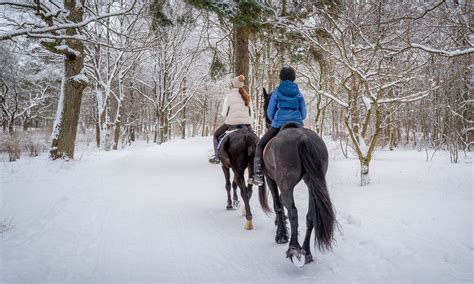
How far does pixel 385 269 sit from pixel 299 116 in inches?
89.7

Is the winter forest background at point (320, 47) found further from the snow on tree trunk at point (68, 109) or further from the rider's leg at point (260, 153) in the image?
the rider's leg at point (260, 153)

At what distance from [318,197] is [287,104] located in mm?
1526

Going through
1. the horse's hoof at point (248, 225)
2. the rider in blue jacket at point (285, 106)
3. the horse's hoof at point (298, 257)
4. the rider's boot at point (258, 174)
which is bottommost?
the horse's hoof at point (248, 225)

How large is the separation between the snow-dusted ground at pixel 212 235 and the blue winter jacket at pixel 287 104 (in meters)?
1.89

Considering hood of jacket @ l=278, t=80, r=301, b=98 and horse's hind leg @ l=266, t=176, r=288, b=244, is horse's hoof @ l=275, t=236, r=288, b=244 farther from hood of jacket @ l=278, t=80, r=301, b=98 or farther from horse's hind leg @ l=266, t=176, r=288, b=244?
hood of jacket @ l=278, t=80, r=301, b=98

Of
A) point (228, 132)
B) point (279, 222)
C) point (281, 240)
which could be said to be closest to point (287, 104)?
point (279, 222)

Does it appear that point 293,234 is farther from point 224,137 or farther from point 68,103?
point 68,103

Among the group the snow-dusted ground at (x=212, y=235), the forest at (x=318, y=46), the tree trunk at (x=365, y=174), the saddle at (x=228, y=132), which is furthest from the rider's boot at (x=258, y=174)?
the tree trunk at (x=365, y=174)

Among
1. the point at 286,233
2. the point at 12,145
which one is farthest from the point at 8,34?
the point at 12,145

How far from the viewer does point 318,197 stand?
3.50 meters

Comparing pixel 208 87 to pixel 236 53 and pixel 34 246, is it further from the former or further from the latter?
pixel 34 246

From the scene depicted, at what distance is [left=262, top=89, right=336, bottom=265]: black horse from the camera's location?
346cm

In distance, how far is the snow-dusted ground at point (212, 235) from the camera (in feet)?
10.8

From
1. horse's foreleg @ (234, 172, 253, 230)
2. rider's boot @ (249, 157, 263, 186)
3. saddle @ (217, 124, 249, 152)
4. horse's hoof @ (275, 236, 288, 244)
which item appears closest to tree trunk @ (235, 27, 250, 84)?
saddle @ (217, 124, 249, 152)
